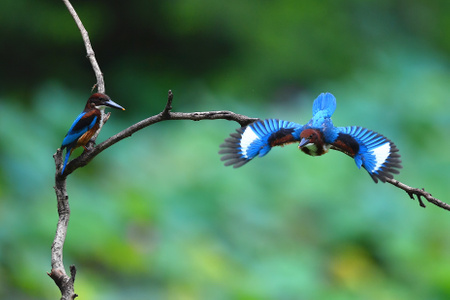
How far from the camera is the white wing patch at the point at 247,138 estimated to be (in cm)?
177

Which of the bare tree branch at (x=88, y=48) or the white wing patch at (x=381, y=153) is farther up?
the bare tree branch at (x=88, y=48)

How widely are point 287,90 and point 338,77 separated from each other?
1.53 feet

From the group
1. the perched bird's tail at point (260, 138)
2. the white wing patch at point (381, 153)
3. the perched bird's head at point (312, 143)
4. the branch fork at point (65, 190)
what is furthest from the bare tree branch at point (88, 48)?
the white wing patch at point (381, 153)

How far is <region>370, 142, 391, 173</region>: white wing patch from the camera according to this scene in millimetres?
1731

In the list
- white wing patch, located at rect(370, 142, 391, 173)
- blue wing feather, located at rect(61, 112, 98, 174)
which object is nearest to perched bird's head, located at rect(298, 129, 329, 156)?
white wing patch, located at rect(370, 142, 391, 173)

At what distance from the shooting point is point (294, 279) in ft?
13.0

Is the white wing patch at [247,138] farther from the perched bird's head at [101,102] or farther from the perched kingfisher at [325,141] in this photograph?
the perched bird's head at [101,102]

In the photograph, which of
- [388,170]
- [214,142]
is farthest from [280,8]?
[388,170]

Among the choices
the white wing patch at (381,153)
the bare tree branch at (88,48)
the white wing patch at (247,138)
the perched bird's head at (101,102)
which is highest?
the perched bird's head at (101,102)

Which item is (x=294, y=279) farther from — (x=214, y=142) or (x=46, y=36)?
(x=46, y=36)

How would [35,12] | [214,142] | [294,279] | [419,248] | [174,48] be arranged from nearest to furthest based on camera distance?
[294,279] < [419,248] < [214,142] < [35,12] < [174,48]

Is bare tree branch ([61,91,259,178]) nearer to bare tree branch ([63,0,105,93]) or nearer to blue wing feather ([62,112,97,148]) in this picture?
bare tree branch ([63,0,105,93])

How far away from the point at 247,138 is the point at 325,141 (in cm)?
20

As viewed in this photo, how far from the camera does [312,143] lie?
166 cm
